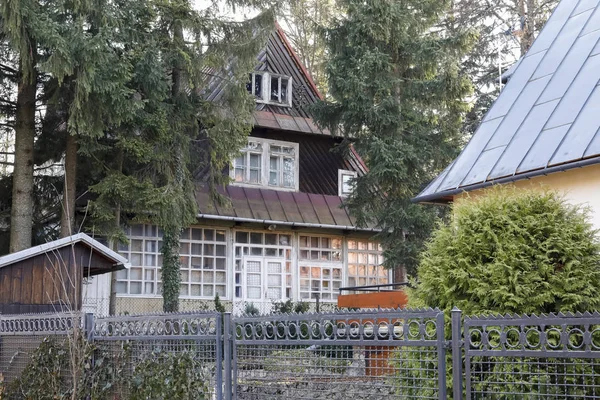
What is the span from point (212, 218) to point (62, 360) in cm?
1503

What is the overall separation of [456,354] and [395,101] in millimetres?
16922

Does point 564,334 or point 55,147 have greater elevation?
point 55,147

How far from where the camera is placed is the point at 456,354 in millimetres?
5918

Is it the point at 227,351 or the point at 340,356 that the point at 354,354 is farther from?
the point at 227,351

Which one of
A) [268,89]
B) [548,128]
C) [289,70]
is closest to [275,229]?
[268,89]

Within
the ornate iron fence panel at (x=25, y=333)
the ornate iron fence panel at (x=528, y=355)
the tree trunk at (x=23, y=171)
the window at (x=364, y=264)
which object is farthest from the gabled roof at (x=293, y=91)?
the ornate iron fence panel at (x=528, y=355)

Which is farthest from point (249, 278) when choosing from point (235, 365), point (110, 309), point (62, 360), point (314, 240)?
point (235, 365)

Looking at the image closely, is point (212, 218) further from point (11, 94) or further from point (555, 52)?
point (555, 52)

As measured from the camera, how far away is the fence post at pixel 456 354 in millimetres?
5875

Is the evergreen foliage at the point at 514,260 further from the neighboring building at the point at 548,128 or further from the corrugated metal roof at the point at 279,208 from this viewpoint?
the corrugated metal roof at the point at 279,208

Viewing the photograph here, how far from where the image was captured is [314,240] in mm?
28078

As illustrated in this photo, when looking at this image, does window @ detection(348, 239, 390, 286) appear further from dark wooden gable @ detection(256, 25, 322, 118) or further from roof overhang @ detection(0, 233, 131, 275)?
roof overhang @ detection(0, 233, 131, 275)

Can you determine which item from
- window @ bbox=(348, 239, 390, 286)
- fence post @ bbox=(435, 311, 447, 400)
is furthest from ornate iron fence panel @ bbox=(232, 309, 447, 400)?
window @ bbox=(348, 239, 390, 286)

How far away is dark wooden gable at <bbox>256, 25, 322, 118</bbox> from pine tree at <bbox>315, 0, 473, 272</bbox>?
3.96m
